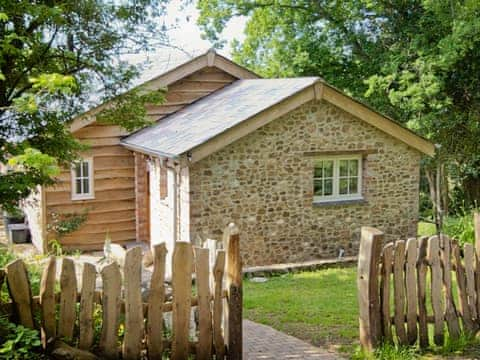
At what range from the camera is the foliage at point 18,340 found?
4.87 meters

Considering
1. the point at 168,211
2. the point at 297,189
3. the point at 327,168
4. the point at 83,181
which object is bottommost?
the point at 168,211

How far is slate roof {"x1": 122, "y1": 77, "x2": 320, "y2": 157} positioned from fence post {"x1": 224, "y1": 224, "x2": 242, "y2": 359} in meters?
7.19

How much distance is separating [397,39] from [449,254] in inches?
671

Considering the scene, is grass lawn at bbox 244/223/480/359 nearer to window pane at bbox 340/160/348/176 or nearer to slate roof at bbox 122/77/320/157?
window pane at bbox 340/160/348/176

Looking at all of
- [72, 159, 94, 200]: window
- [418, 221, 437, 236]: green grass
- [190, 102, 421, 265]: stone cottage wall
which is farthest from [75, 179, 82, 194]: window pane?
[418, 221, 437, 236]: green grass

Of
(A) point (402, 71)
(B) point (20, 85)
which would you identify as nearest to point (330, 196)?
(A) point (402, 71)

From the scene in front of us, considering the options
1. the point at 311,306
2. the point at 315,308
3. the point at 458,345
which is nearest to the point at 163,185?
the point at 311,306

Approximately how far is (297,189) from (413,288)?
7848 millimetres

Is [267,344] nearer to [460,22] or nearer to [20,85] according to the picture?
[20,85]

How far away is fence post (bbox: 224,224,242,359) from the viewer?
6.08 metres

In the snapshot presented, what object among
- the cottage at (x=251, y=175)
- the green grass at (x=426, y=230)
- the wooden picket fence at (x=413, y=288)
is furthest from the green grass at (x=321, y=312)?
the green grass at (x=426, y=230)

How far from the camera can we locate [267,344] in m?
7.30

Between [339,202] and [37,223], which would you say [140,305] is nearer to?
[339,202]

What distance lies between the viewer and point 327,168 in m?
15.4
